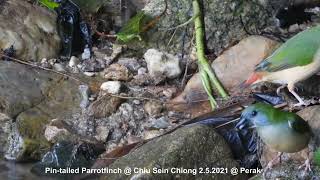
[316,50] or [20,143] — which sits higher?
[316,50]

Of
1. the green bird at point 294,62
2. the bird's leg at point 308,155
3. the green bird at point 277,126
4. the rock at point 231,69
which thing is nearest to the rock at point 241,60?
the rock at point 231,69

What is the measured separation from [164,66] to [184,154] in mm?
2260

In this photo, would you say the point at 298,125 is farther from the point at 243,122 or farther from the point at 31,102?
the point at 31,102

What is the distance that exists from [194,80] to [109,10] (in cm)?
201

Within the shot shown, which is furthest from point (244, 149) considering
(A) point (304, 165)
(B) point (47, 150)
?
(B) point (47, 150)

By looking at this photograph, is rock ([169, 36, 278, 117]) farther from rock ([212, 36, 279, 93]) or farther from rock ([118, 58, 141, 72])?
rock ([118, 58, 141, 72])

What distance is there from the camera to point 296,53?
184 inches

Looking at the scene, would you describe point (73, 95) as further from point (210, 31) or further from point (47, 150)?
point (210, 31)

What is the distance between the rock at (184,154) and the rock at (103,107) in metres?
1.41

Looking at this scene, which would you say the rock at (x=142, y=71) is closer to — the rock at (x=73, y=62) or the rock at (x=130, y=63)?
the rock at (x=130, y=63)

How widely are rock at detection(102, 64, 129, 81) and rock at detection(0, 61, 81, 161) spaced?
41 cm

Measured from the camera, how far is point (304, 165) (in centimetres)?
395

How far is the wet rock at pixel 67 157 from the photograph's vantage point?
17.5 feet

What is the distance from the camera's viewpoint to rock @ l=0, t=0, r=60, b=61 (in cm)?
677
